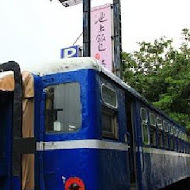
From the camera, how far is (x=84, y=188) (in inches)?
158

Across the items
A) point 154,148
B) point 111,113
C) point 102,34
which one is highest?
point 102,34

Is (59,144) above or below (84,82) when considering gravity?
below

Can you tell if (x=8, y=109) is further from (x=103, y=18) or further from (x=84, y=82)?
(x=103, y=18)

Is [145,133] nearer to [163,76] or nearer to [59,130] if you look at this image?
[59,130]

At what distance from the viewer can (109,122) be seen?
16.1 feet

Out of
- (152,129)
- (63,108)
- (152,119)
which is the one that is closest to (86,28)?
(152,119)

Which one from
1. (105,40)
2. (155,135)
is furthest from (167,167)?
(105,40)

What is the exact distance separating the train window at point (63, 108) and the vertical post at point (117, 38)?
6521 millimetres

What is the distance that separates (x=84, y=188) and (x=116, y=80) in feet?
5.76

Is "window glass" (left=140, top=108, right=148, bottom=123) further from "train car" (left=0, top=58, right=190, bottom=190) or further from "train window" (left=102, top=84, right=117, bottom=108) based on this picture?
"train car" (left=0, top=58, right=190, bottom=190)

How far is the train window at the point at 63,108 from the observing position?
4297 millimetres

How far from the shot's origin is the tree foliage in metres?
17.0

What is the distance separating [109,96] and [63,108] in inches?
32.1

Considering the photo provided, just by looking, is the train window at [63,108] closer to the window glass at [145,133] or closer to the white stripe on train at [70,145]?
the white stripe on train at [70,145]
